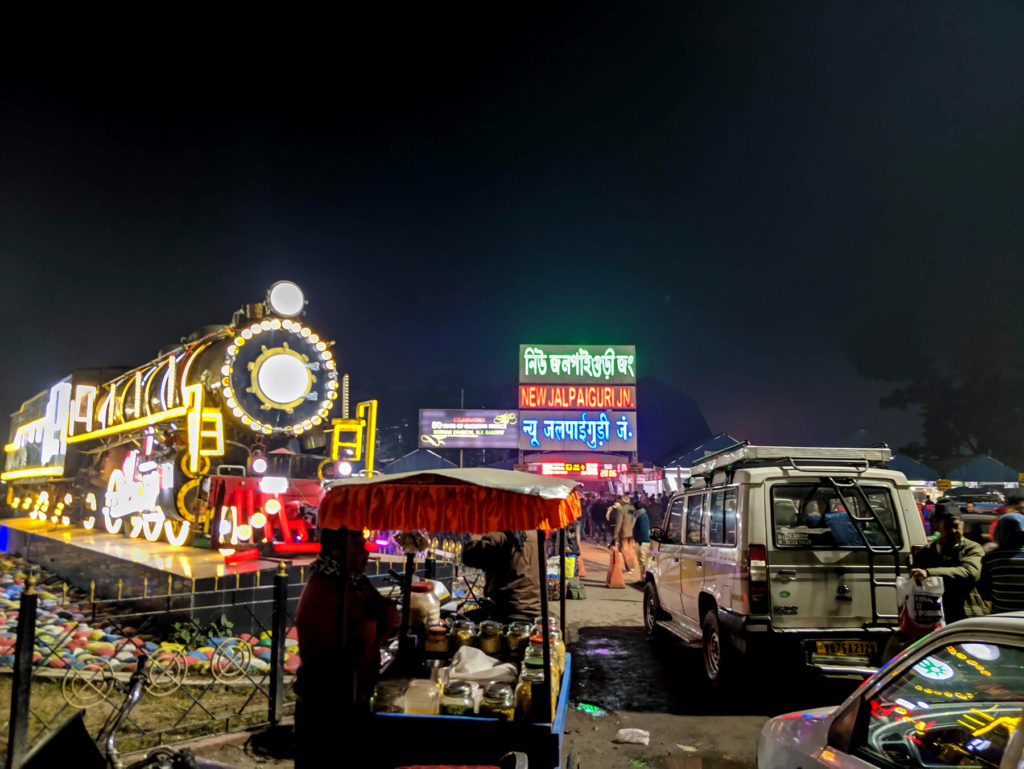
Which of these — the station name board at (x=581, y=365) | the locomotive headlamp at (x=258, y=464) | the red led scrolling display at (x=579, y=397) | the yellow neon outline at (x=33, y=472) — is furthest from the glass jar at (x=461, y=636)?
the station name board at (x=581, y=365)

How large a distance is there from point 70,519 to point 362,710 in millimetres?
21079

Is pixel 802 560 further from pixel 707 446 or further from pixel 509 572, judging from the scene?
pixel 707 446

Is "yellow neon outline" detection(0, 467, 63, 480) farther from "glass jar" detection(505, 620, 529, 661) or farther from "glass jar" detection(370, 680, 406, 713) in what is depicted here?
"glass jar" detection(370, 680, 406, 713)

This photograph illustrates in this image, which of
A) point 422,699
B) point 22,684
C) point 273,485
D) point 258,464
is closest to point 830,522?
point 422,699

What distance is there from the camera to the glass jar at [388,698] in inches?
146

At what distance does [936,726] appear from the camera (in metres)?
2.45

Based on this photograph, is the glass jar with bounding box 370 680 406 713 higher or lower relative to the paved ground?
higher

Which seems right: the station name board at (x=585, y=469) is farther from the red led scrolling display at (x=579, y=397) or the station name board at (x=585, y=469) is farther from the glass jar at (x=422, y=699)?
the glass jar at (x=422, y=699)

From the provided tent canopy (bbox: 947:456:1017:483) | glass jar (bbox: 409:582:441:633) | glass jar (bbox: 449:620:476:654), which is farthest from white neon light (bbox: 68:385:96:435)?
tent canopy (bbox: 947:456:1017:483)

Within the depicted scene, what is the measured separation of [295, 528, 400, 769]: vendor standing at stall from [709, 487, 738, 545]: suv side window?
3.70 m

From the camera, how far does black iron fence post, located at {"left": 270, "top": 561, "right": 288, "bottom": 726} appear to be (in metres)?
5.62

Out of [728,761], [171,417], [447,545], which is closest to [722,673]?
[728,761]

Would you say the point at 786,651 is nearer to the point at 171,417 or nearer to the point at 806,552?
the point at 806,552

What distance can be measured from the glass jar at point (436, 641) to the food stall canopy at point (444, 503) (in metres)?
1.38
